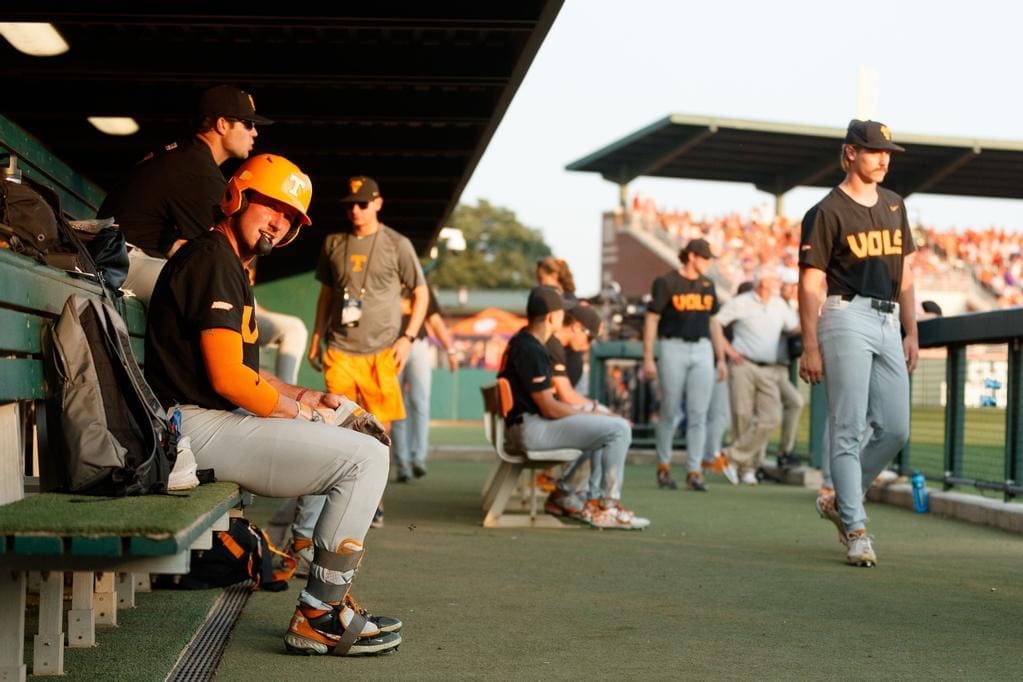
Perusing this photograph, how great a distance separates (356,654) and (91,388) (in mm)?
1610

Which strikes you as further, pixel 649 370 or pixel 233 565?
pixel 649 370

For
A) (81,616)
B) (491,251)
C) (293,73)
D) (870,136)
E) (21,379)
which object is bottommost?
(81,616)

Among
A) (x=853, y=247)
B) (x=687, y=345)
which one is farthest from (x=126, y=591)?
(x=687, y=345)

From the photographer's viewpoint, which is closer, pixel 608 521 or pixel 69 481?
pixel 69 481

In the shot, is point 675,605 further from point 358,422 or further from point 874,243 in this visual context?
point 874,243

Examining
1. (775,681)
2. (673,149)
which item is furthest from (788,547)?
(673,149)

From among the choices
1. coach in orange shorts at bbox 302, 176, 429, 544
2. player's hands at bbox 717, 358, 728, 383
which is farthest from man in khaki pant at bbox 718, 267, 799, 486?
coach in orange shorts at bbox 302, 176, 429, 544

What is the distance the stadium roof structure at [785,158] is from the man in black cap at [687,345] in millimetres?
15485

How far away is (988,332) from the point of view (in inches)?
404

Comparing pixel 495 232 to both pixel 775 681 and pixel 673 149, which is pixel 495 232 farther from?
pixel 775 681

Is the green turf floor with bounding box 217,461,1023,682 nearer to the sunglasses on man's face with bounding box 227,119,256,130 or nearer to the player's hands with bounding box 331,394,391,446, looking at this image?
the player's hands with bounding box 331,394,391,446

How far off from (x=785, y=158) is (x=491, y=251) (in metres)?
61.0

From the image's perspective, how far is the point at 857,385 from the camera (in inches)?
305

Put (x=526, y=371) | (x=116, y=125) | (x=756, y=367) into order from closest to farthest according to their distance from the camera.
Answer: (x=526, y=371) → (x=116, y=125) → (x=756, y=367)
